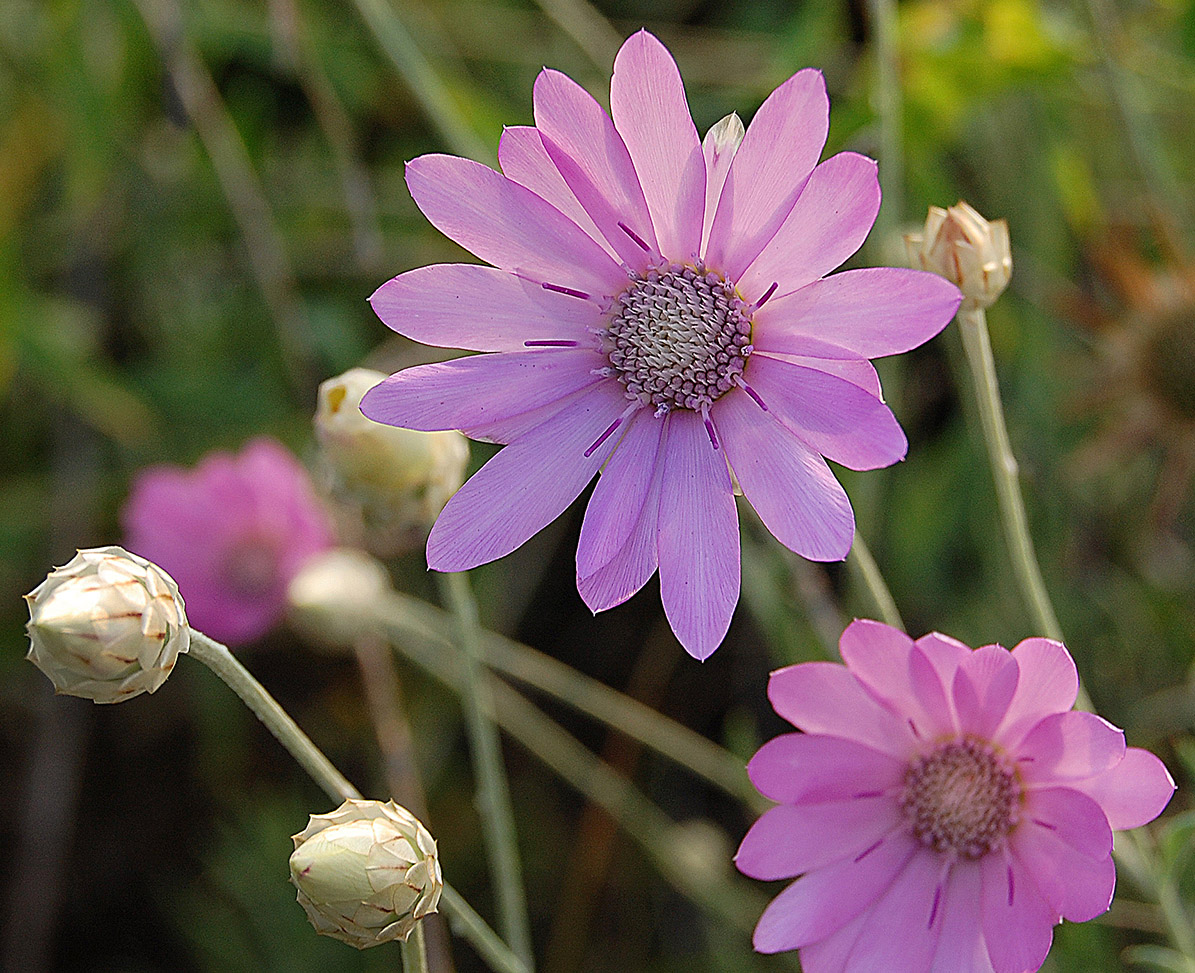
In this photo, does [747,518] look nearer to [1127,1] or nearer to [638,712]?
[638,712]

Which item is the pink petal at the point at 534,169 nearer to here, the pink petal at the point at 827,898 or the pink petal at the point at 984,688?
the pink petal at the point at 984,688

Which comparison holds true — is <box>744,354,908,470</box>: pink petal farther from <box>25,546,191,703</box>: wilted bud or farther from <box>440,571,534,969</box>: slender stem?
<box>25,546,191,703</box>: wilted bud

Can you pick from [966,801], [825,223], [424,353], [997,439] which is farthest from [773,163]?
[424,353]

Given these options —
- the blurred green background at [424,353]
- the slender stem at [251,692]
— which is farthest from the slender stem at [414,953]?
the blurred green background at [424,353]

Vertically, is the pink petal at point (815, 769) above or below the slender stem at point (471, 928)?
above

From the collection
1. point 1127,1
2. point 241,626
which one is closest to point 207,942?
point 241,626

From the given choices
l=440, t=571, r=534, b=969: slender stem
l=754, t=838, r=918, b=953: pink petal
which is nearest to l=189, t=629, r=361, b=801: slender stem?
l=440, t=571, r=534, b=969: slender stem
